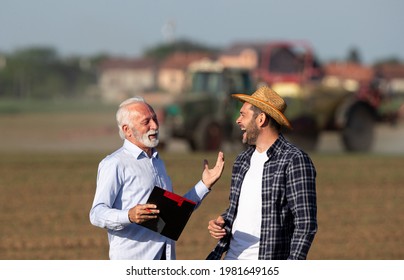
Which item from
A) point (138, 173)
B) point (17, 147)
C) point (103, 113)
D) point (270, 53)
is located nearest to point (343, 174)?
point (270, 53)

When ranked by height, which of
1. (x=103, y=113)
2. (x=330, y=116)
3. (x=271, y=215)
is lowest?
(x=103, y=113)

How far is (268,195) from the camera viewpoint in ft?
17.6

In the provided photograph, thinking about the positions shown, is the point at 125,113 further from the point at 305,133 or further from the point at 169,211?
the point at 305,133

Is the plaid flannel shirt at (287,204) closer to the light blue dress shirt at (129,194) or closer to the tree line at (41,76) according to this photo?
the light blue dress shirt at (129,194)

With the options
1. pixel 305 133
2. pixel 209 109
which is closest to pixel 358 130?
pixel 305 133

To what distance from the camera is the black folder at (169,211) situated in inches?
214

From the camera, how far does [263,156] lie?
550cm

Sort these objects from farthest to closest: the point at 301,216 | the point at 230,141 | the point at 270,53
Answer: the point at 270,53 < the point at 230,141 < the point at 301,216

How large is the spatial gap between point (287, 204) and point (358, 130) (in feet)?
81.9

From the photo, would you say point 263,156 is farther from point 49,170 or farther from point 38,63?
point 38,63

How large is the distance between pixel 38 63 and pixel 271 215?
72103 mm

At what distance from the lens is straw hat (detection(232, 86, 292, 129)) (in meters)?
5.48

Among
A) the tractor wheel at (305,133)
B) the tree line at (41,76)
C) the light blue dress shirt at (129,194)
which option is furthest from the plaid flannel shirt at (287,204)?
the tree line at (41,76)

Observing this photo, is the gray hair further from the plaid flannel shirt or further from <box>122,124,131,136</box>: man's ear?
the plaid flannel shirt
